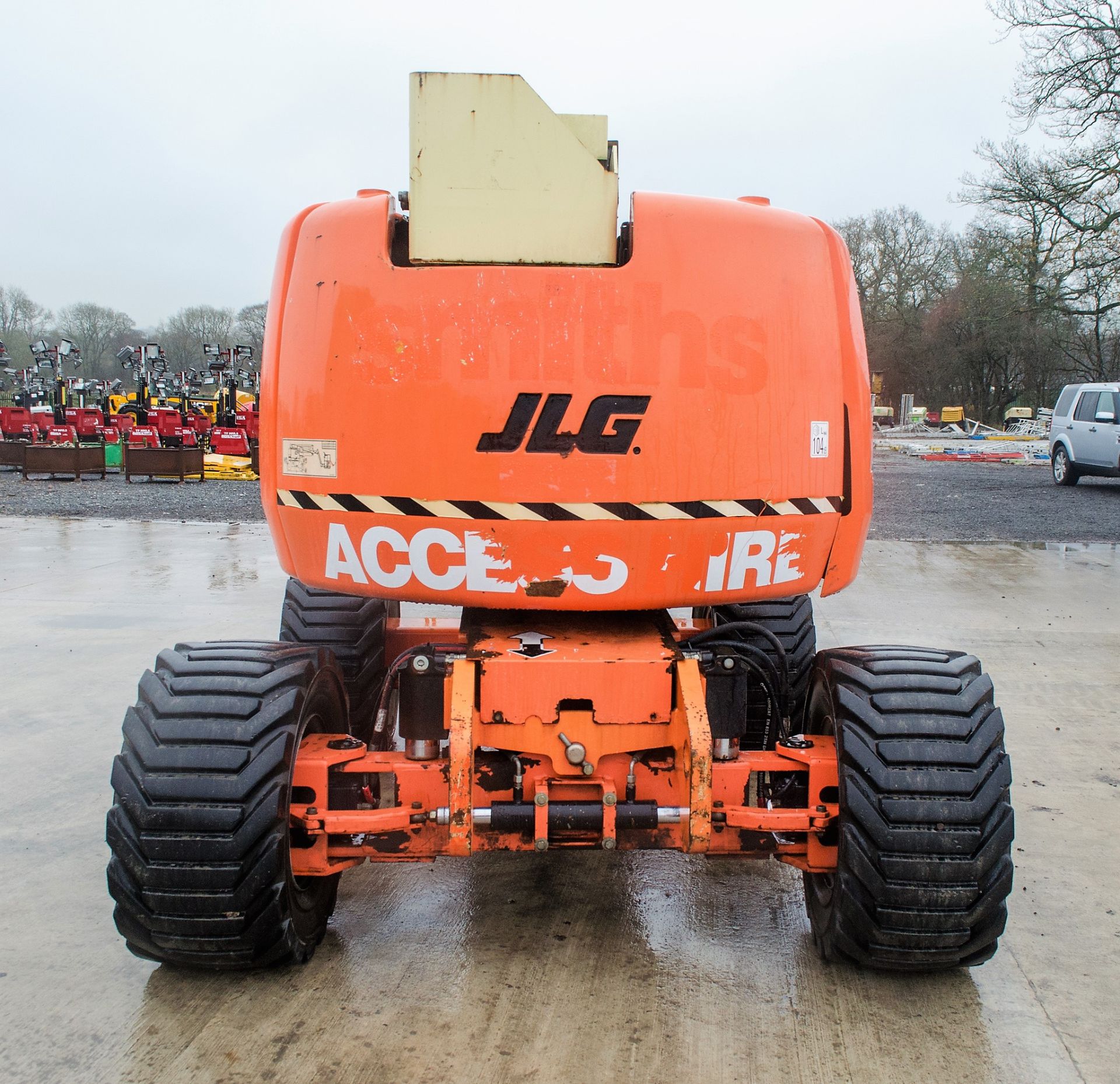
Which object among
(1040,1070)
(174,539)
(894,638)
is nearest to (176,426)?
(174,539)

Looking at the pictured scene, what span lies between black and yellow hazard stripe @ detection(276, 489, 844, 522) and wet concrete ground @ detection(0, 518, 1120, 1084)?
147 cm

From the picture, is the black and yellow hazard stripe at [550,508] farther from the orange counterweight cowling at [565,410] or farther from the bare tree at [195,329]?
the bare tree at [195,329]

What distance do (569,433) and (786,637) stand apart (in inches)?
99.7

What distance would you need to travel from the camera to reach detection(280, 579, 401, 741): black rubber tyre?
4883 mm

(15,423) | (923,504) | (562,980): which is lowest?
(562,980)

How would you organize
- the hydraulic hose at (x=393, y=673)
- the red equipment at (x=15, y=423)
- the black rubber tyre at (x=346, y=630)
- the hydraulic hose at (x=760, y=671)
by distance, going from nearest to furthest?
the hydraulic hose at (x=393, y=673) → the hydraulic hose at (x=760, y=671) → the black rubber tyre at (x=346, y=630) → the red equipment at (x=15, y=423)

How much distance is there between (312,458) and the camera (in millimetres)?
3080

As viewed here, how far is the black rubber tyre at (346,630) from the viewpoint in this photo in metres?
4.88

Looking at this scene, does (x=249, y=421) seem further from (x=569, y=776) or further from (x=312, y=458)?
(x=569, y=776)

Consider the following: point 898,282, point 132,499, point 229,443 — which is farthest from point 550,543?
point 898,282

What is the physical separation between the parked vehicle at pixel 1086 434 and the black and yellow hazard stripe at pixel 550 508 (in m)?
19.2

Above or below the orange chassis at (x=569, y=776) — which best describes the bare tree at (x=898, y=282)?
above

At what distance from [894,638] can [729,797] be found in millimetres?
5185

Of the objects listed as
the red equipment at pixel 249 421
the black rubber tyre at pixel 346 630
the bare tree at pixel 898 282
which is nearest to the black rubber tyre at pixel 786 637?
the black rubber tyre at pixel 346 630
